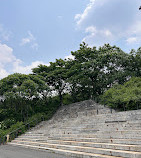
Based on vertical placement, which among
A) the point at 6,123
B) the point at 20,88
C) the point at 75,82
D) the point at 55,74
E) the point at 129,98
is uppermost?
the point at 55,74

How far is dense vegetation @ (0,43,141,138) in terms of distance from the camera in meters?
14.6

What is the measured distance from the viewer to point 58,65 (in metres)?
23.2

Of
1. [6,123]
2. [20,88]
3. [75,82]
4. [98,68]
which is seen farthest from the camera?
[75,82]

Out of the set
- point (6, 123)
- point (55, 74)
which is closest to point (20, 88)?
point (6, 123)

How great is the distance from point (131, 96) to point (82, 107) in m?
7.05

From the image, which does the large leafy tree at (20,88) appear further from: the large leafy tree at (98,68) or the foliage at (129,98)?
the foliage at (129,98)

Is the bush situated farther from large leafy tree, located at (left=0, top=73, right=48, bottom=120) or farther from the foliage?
the foliage

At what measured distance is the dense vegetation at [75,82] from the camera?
48.0ft

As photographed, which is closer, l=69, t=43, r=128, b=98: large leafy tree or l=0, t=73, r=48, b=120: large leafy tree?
l=0, t=73, r=48, b=120: large leafy tree

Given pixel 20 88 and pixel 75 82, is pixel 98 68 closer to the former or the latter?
pixel 75 82

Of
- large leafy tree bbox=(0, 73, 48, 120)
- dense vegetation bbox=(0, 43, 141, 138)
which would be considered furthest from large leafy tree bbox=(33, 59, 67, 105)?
large leafy tree bbox=(0, 73, 48, 120)

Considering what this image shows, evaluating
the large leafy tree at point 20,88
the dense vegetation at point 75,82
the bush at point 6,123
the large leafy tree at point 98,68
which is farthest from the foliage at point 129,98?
the bush at point 6,123

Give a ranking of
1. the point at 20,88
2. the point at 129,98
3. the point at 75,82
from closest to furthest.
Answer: the point at 129,98 < the point at 20,88 < the point at 75,82

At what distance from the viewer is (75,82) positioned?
20375 millimetres
